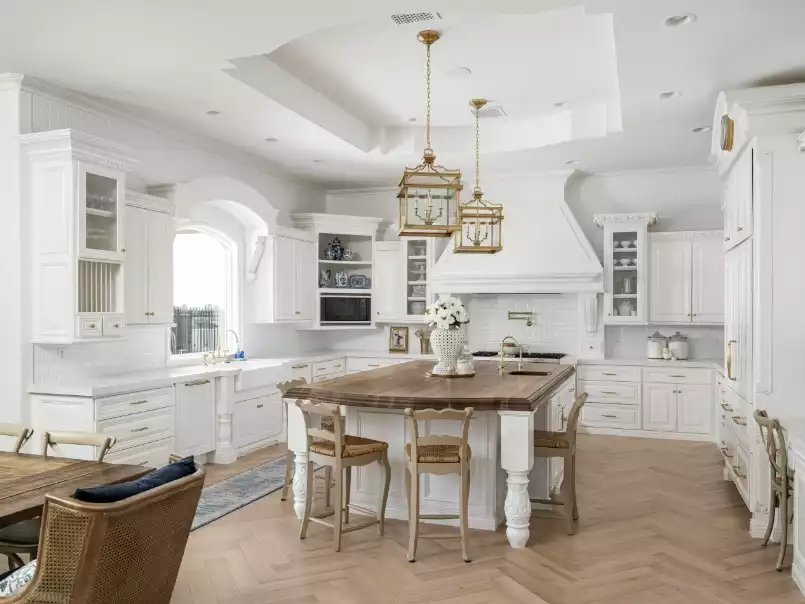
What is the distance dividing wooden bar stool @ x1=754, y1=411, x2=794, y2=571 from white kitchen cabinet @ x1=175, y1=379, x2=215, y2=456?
418cm

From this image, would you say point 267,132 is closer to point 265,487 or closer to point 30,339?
point 30,339

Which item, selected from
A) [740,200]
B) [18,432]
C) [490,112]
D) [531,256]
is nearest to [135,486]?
[18,432]

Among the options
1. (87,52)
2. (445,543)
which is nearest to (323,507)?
(445,543)

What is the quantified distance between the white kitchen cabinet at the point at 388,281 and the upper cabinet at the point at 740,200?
152 inches

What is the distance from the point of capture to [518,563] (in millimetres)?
3773

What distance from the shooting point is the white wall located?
15.4ft

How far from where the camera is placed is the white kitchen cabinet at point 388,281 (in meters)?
8.36

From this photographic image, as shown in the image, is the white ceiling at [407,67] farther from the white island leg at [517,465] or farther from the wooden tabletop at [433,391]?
the white island leg at [517,465]

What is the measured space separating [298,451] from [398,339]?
171 inches

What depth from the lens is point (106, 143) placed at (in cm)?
477

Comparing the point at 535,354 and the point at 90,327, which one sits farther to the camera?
the point at 535,354

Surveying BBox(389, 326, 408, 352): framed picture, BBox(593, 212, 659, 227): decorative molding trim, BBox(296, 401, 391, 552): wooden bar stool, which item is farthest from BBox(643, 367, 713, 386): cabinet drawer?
BBox(296, 401, 391, 552): wooden bar stool

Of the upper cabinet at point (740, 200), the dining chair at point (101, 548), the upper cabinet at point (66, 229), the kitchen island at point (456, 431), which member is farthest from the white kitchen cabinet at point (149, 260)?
the upper cabinet at point (740, 200)

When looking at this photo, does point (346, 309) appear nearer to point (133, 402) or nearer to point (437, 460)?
point (133, 402)
